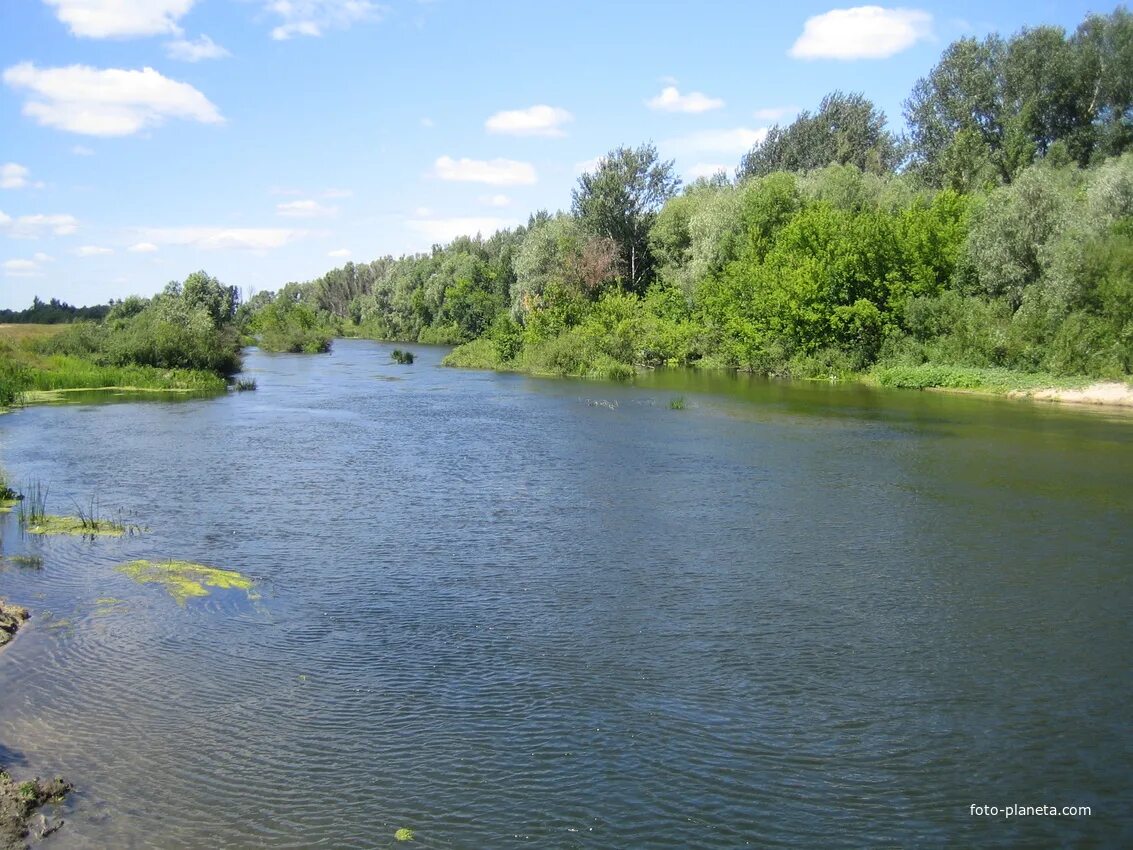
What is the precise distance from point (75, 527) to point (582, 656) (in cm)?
1123

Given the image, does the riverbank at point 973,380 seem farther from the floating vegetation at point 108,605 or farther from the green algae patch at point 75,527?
the floating vegetation at point 108,605

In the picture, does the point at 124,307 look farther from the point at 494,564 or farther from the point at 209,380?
the point at 494,564

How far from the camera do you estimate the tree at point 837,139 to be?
3487 inches

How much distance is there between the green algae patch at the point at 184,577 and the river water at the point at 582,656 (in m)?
0.35

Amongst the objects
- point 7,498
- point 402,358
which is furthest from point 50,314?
point 7,498

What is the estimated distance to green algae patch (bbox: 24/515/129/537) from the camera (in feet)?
58.5

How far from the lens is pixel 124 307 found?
61031 millimetres

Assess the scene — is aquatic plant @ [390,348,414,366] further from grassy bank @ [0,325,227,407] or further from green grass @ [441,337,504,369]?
grassy bank @ [0,325,227,407]

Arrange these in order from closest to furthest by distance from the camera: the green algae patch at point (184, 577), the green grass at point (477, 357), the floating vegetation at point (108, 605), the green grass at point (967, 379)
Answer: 1. the floating vegetation at point (108, 605)
2. the green algae patch at point (184, 577)
3. the green grass at point (967, 379)
4. the green grass at point (477, 357)

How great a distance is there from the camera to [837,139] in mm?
88688

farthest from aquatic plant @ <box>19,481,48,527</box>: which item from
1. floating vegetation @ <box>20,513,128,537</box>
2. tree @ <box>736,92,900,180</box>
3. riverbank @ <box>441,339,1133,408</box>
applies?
tree @ <box>736,92,900,180</box>

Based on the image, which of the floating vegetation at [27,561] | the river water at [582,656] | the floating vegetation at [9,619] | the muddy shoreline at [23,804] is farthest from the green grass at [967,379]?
the muddy shoreline at [23,804]

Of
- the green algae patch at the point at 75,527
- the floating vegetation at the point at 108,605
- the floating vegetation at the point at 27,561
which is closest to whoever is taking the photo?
the floating vegetation at the point at 108,605

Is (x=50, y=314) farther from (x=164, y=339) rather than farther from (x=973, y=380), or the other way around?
(x=973, y=380)
